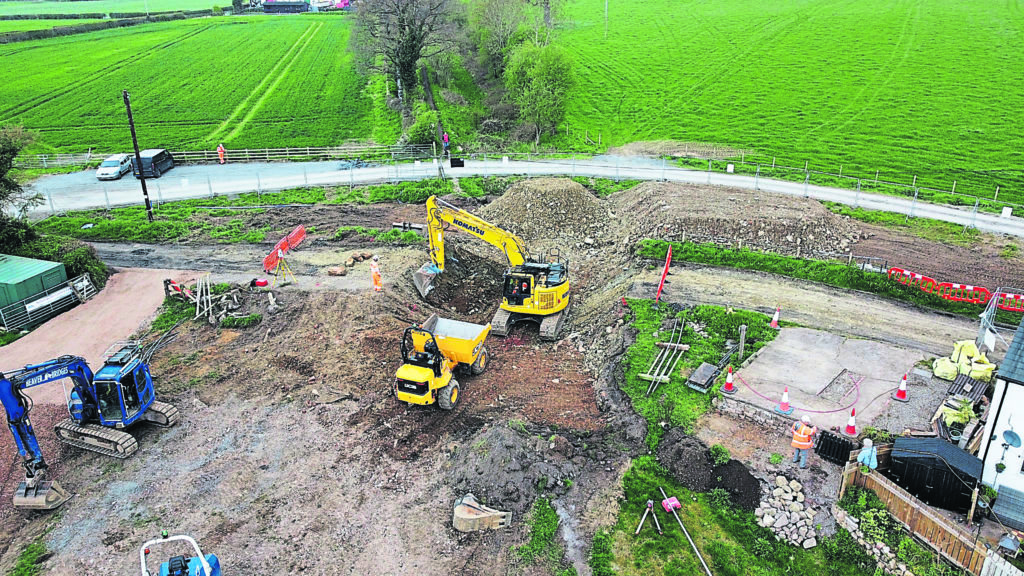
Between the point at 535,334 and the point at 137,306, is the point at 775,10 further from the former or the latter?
the point at 137,306

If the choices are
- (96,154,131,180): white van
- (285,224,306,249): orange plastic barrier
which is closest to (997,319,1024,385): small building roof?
(285,224,306,249): orange plastic barrier

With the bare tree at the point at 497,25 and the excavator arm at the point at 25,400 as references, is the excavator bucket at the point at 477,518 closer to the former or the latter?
the excavator arm at the point at 25,400

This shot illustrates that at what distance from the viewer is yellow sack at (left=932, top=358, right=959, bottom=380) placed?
19.2 meters

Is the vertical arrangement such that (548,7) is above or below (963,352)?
above

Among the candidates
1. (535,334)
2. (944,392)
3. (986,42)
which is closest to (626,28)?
(986,42)

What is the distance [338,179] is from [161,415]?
79.8ft

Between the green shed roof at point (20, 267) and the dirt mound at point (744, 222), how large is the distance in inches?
934

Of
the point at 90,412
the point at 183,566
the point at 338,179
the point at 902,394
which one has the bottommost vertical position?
the point at 90,412

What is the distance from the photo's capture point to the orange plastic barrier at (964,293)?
24.1 metres

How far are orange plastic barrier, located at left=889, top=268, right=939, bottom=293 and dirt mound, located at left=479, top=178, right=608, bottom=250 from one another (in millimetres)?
12573

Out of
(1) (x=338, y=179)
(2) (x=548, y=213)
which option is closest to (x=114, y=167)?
(1) (x=338, y=179)

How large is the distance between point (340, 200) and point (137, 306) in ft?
45.3

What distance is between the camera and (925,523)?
45.5 ft

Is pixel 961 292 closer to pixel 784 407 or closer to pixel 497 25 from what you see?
pixel 784 407
